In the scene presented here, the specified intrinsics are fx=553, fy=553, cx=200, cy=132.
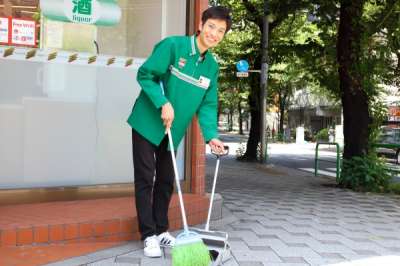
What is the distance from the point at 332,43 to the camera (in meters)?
11.8

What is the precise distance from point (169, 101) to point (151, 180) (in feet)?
2.02

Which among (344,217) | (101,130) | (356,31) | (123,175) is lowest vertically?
(344,217)

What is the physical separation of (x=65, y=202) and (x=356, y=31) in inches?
271

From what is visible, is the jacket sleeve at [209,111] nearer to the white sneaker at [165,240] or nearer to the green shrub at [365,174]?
the white sneaker at [165,240]

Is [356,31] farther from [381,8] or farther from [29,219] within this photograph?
[29,219]

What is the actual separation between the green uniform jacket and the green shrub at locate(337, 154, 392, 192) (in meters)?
6.62

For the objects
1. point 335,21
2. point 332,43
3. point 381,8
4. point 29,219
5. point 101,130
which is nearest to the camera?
point 29,219

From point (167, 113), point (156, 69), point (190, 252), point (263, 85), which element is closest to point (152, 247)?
point (190, 252)

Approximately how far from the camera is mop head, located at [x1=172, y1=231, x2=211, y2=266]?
3238 mm

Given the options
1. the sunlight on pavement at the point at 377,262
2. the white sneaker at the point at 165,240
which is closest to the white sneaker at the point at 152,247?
the white sneaker at the point at 165,240

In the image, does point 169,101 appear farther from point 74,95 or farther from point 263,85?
point 263,85

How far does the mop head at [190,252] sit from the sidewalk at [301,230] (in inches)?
28.2

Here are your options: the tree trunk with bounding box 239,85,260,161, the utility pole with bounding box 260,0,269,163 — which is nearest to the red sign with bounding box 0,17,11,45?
the utility pole with bounding box 260,0,269,163

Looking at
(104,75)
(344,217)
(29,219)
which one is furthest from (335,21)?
(29,219)
